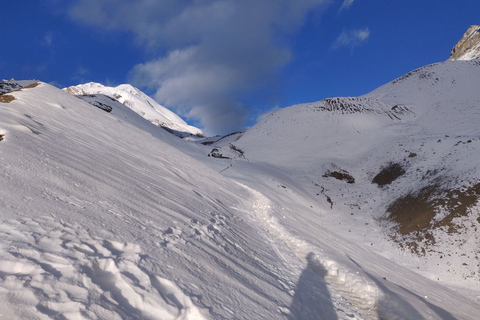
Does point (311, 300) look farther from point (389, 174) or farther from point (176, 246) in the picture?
point (389, 174)

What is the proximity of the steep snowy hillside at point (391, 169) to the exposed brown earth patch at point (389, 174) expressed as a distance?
142mm

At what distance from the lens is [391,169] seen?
26.6 m

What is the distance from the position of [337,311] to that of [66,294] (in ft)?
16.6

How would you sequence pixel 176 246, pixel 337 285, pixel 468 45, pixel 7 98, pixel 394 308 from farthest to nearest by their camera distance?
pixel 468 45 < pixel 7 98 < pixel 337 285 < pixel 394 308 < pixel 176 246

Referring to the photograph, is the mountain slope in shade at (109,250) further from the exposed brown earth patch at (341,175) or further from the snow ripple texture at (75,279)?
the exposed brown earth patch at (341,175)

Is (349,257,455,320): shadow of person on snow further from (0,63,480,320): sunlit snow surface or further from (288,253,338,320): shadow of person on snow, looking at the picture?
(288,253,338,320): shadow of person on snow

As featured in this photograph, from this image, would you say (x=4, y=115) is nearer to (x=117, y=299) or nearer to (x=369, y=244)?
(x=117, y=299)

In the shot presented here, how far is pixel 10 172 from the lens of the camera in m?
4.05

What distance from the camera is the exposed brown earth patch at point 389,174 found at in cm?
2488

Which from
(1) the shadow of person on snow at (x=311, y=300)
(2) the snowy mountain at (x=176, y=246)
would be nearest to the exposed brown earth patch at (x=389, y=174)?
(2) the snowy mountain at (x=176, y=246)

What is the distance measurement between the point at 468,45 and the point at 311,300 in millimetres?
157331

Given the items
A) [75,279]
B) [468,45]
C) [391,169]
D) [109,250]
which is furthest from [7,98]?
[468,45]

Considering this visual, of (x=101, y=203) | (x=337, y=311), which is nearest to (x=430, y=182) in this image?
(x=337, y=311)

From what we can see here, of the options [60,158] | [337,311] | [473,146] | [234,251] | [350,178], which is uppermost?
[473,146]
